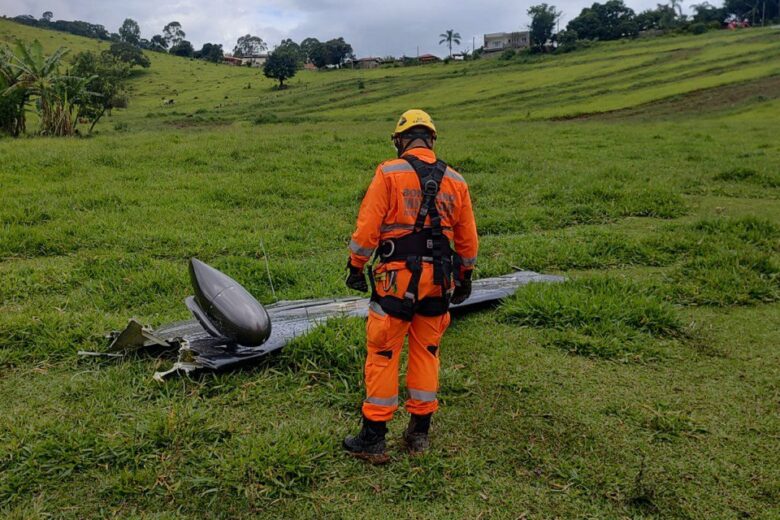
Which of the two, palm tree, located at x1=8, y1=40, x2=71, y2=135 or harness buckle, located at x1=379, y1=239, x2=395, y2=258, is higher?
palm tree, located at x1=8, y1=40, x2=71, y2=135

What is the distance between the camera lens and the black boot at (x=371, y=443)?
11.2 ft

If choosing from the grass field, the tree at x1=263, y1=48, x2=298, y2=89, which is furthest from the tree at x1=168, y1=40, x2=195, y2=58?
the grass field

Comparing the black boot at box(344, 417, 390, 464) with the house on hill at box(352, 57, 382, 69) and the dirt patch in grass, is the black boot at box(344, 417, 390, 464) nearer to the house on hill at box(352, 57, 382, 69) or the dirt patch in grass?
the dirt patch in grass

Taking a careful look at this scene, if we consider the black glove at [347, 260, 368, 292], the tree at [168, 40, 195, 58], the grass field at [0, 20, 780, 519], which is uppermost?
the tree at [168, 40, 195, 58]

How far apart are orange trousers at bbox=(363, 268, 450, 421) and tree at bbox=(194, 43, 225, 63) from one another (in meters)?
114

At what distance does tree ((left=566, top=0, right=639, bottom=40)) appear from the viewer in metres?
77.2

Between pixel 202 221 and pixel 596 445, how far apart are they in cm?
691

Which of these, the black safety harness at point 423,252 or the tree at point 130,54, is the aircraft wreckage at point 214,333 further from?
the tree at point 130,54

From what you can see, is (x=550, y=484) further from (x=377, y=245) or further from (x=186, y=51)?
(x=186, y=51)

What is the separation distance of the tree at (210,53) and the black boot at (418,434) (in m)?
114

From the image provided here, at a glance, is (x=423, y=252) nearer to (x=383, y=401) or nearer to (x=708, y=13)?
(x=383, y=401)

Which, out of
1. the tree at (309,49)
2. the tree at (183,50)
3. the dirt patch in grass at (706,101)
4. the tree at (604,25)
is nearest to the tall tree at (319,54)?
the tree at (309,49)

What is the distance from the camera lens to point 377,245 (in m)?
3.43

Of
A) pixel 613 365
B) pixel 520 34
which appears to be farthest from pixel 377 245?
pixel 520 34
